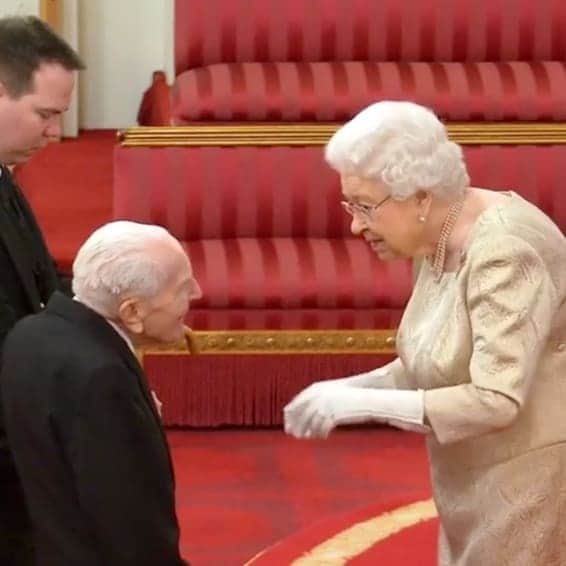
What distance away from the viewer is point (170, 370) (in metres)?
5.27

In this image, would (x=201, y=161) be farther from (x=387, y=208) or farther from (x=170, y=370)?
(x=387, y=208)

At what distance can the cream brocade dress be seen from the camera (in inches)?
106

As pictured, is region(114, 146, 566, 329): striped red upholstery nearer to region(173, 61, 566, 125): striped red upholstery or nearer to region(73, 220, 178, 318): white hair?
region(173, 61, 566, 125): striped red upholstery

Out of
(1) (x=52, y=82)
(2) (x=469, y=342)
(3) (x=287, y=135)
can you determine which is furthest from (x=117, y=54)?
(2) (x=469, y=342)

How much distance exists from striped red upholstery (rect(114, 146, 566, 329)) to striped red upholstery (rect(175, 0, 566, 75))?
1.02 metres

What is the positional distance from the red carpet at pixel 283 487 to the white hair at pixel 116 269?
5.88ft

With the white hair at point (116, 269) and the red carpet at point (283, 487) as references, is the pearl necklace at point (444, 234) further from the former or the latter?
the red carpet at point (283, 487)

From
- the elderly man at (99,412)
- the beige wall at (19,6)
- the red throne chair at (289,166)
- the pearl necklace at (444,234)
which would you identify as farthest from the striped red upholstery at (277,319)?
the beige wall at (19,6)

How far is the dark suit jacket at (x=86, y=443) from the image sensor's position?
2359 millimetres

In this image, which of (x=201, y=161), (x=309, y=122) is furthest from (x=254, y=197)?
(x=309, y=122)

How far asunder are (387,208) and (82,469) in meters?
0.83

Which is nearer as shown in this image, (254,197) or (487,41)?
(254,197)

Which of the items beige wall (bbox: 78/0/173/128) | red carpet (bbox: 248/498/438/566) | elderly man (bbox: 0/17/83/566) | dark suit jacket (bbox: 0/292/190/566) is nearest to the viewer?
dark suit jacket (bbox: 0/292/190/566)

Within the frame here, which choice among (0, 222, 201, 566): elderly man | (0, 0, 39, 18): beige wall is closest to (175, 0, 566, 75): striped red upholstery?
(0, 0, 39, 18): beige wall
